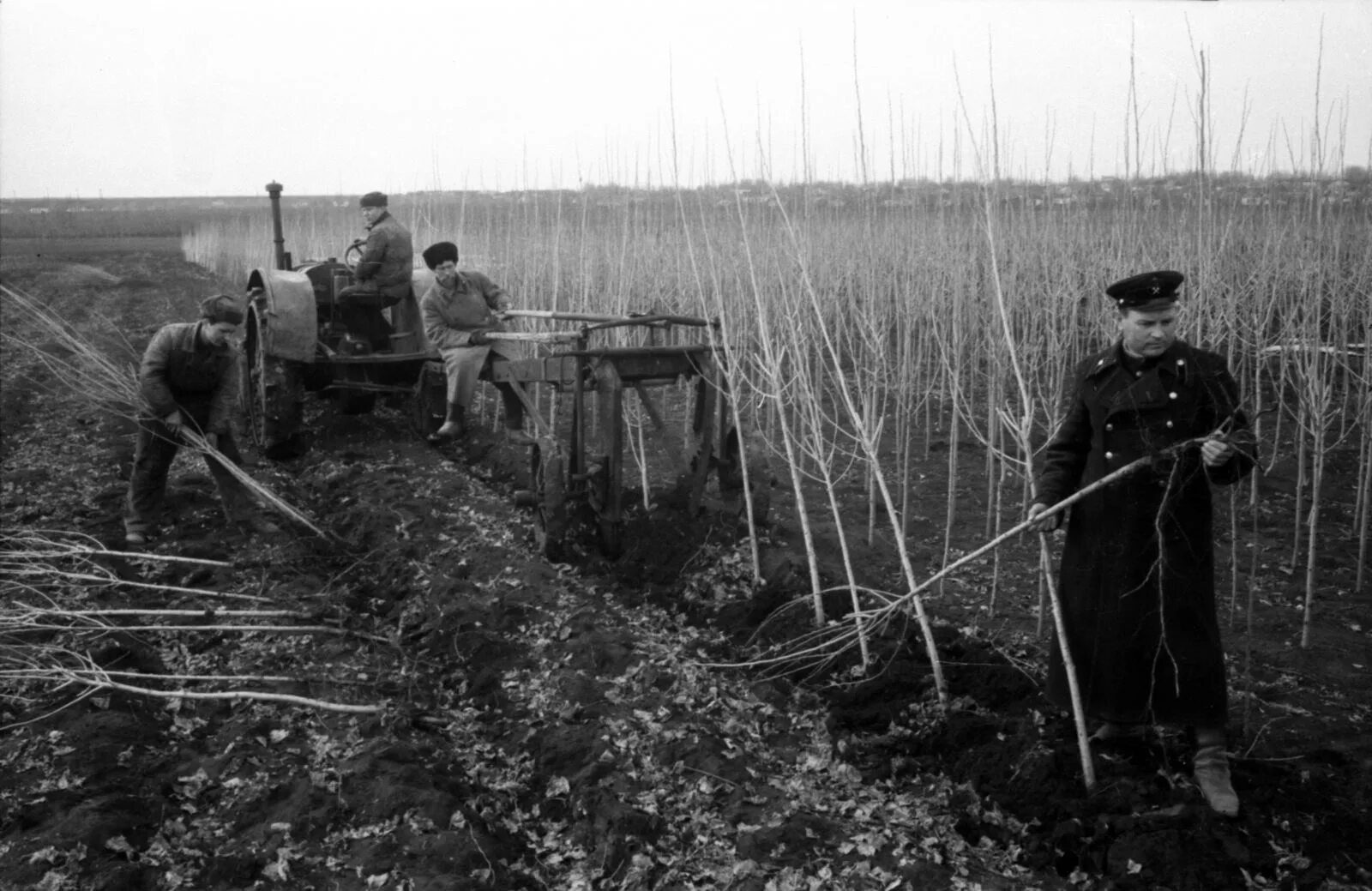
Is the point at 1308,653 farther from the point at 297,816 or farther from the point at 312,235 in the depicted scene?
the point at 312,235

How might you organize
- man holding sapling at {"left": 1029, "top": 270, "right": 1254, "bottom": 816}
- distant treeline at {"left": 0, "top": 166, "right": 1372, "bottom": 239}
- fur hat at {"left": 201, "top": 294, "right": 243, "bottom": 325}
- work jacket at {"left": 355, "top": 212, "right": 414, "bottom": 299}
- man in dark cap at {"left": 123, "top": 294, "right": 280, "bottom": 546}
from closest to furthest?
man holding sapling at {"left": 1029, "top": 270, "right": 1254, "bottom": 816}
fur hat at {"left": 201, "top": 294, "right": 243, "bottom": 325}
man in dark cap at {"left": 123, "top": 294, "right": 280, "bottom": 546}
distant treeline at {"left": 0, "top": 166, "right": 1372, "bottom": 239}
work jacket at {"left": 355, "top": 212, "right": 414, "bottom": 299}

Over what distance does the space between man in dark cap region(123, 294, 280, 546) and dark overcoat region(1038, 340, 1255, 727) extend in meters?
4.93

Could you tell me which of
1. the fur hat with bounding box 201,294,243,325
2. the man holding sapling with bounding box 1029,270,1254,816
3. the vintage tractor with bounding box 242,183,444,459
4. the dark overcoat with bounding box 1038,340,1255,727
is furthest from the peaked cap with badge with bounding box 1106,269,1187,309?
the vintage tractor with bounding box 242,183,444,459

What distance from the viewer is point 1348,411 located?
31.7ft

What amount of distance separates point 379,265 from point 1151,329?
22.9ft

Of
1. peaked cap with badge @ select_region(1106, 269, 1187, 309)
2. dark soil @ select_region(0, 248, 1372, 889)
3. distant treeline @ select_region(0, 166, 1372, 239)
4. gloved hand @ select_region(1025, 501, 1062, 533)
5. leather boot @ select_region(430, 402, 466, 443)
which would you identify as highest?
distant treeline @ select_region(0, 166, 1372, 239)

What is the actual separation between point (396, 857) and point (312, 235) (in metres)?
23.1

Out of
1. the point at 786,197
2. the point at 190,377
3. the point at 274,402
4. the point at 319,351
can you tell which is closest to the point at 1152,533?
the point at 190,377

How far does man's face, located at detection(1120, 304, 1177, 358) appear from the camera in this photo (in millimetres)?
3668

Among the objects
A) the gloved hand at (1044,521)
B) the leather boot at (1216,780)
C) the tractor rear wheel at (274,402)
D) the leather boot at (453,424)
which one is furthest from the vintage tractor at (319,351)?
the leather boot at (1216,780)

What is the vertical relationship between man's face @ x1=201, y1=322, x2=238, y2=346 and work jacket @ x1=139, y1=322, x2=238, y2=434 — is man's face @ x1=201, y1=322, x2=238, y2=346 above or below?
above

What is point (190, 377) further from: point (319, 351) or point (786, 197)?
point (786, 197)

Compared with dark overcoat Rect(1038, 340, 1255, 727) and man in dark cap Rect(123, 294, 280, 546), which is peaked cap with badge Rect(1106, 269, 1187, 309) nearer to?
dark overcoat Rect(1038, 340, 1255, 727)

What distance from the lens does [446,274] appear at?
8.38 m
